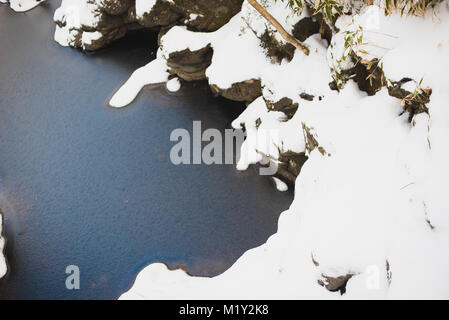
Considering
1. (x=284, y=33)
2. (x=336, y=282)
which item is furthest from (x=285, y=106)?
(x=336, y=282)

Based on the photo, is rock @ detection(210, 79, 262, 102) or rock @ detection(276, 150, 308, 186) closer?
rock @ detection(276, 150, 308, 186)

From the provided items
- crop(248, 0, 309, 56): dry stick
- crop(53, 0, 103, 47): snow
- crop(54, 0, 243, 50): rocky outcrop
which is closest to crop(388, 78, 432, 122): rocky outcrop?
crop(248, 0, 309, 56): dry stick

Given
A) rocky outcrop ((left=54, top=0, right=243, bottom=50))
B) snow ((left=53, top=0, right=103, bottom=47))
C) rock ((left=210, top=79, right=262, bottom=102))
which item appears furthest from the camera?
snow ((left=53, top=0, right=103, bottom=47))

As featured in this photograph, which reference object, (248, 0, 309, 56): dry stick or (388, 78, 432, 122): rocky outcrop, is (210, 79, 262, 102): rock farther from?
(388, 78, 432, 122): rocky outcrop

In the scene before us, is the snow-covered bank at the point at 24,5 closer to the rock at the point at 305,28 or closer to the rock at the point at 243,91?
the rock at the point at 243,91

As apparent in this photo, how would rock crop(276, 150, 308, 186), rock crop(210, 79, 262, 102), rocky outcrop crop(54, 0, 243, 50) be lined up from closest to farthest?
1. rock crop(276, 150, 308, 186)
2. rock crop(210, 79, 262, 102)
3. rocky outcrop crop(54, 0, 243, 50)
